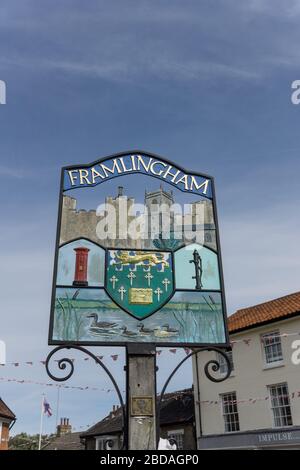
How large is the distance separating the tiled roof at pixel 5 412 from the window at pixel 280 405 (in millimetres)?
16087

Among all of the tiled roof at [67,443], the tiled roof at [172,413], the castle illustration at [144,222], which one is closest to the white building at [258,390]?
the tiled roof at [172,413]

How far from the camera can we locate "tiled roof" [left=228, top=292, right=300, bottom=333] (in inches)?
889

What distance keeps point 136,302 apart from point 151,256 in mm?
800

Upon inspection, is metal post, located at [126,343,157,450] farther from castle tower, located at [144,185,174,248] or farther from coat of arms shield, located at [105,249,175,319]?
castle tower, located at [144,185,174,248]

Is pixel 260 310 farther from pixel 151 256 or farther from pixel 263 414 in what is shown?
pixel 151 256

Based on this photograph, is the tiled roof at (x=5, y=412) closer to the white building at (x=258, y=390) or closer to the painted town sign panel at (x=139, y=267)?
the white building at (x=258, y=390)

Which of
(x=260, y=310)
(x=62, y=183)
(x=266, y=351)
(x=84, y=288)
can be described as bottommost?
(x=84, y=288)

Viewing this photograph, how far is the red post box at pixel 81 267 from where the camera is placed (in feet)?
23.4

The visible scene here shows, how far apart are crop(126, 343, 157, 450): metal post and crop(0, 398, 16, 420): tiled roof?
24.7 meters

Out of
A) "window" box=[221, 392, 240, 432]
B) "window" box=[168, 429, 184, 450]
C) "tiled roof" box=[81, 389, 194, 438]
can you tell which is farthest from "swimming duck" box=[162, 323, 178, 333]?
"window" box=[168, 429, 184, 450]

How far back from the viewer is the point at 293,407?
20625mm
